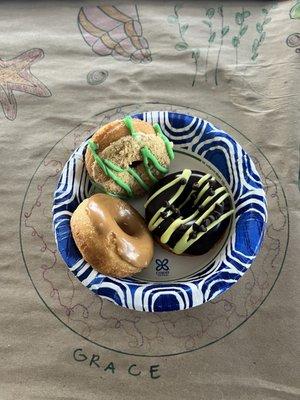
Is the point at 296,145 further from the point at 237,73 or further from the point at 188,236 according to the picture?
the point at 188,236

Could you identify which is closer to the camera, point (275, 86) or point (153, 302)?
point (153, 302)

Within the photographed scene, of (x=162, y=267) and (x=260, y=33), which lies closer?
(x=162, y=267)

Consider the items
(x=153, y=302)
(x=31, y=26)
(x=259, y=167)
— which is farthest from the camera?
(x=31, y=26)

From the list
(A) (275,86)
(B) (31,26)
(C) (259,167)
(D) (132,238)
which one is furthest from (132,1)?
(D) (132,238)

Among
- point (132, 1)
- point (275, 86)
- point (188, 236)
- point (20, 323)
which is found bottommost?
point (20, 323)

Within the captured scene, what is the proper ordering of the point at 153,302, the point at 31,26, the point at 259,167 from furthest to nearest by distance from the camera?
the point at 31,26
the point at 259,167
the point at 153,302

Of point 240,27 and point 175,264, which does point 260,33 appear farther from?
point 175,264

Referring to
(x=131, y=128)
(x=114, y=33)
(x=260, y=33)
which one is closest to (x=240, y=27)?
(x=260, y=33)
